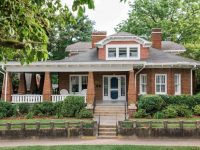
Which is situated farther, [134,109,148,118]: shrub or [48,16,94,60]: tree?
[48,16,94,60]: tree

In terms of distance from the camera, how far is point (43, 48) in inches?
243

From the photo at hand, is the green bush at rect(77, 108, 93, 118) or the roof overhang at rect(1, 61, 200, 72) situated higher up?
the roof overhang at rect(1, 61, 200, 72)

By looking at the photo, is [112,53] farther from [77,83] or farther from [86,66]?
[77,83]

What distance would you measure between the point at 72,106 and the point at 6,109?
4784 millimetres

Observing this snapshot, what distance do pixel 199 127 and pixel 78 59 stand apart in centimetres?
1288

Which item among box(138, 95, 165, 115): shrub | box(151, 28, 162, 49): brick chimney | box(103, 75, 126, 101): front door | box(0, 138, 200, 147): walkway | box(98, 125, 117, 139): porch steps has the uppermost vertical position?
box(151, 28, 162, 49): brick chimney

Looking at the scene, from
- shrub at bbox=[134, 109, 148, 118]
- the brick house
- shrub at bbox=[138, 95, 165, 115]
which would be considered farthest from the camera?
the brick house

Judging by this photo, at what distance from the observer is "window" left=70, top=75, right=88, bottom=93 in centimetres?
3232

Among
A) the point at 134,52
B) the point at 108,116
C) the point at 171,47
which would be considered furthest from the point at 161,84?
the point at 171,47

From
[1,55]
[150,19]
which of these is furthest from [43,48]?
[150,19]

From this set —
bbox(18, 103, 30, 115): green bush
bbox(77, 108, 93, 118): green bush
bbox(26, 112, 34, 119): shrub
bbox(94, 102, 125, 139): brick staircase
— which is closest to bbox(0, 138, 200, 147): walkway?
bbox(94, 102, 125, 139): brick staircase

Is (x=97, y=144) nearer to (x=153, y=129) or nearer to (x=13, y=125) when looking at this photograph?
(x=153, y=129)

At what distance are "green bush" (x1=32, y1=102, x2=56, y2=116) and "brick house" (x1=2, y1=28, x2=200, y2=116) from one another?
1.36 m

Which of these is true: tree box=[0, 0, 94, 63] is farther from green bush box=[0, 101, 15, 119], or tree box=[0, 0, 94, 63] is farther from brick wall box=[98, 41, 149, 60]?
brick wall box=[98, 41, 149, 60]
